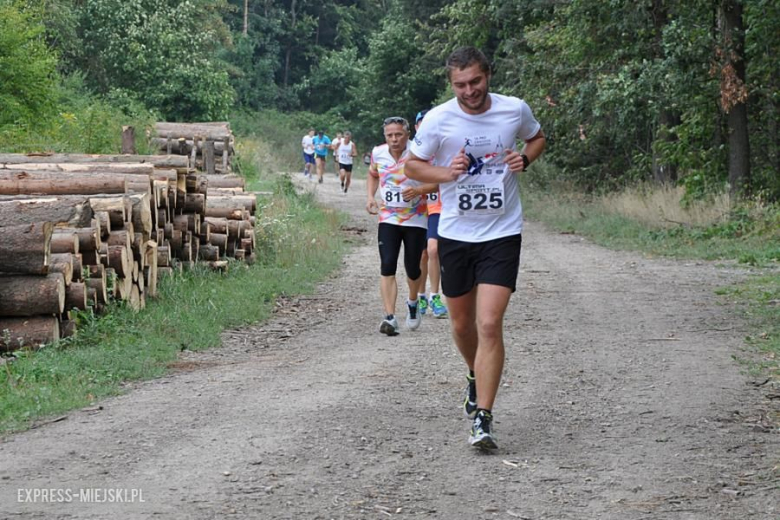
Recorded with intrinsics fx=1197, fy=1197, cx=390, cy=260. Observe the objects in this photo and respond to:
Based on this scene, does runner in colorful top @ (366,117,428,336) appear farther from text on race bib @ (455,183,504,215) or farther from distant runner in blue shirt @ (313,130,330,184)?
distant runner in blue shirt @ (313,130,330,184)

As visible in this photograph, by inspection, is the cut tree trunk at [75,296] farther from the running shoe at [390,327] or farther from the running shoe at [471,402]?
the running shoe at [471,402]

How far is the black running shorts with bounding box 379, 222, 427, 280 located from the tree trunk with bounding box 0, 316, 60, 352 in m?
3.05

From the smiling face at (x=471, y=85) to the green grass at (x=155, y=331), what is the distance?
3236 mm

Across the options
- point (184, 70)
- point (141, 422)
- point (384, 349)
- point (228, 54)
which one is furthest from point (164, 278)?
point (228, 54)

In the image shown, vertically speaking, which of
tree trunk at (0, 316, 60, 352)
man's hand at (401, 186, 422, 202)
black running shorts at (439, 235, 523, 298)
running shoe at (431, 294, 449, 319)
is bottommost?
running shoe at (431, 294, 449, 319)

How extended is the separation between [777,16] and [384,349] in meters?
11.8

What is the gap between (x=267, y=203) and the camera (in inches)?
845

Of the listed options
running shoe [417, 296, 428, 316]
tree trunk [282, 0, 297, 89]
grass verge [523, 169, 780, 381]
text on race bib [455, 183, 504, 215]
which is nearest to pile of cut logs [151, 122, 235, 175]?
grass verge [523, 169, 780, 381]

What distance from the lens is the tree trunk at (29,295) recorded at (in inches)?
366

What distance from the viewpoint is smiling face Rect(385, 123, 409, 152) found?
431 inches

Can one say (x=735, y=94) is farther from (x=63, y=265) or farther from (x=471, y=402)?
(x=471, y=402)

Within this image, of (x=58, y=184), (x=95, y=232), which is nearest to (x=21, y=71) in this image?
(x=58, y=184)

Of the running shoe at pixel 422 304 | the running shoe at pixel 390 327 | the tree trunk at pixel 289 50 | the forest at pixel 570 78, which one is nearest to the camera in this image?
the running shoe at pixel 390 327

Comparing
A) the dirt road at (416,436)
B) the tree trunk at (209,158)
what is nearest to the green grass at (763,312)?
the dirt road at (416,436)
